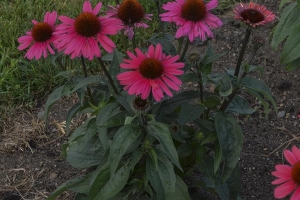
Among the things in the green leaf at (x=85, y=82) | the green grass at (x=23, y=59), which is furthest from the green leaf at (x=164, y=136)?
the green grass at (x=23, y=59)

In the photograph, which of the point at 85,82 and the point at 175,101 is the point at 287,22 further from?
the point at 85,82

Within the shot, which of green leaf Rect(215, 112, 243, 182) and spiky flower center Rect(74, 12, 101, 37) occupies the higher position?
spiky flower center Rect(74, 12, 101, 37)

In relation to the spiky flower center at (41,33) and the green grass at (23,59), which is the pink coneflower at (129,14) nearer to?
the spiky flower center at (41,33)

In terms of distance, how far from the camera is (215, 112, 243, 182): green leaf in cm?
170

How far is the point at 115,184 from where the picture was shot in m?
1.72

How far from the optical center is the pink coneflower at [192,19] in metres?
1.64

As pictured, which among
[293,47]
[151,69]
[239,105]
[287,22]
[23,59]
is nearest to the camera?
[151,69]

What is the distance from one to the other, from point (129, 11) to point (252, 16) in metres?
0.40

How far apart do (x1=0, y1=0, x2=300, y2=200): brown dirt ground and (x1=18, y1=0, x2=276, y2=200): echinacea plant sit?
526mm

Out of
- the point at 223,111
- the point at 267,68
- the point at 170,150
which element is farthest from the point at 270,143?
the point at 170,150

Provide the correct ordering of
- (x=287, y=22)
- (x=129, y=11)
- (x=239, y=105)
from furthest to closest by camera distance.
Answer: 1. (x=287, y=22)
2. (x=239, y=105)
3. (x=129, y=11)

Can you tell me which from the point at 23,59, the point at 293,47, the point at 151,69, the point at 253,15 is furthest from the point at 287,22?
the point at 23,59

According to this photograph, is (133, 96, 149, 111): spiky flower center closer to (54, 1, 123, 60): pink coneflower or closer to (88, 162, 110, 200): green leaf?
(54, 1, 123, 60): pink coneflower

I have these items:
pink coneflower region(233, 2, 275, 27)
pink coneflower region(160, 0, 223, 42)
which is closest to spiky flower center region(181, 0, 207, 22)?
pink coneflower region(160, 0, 223, 42)
